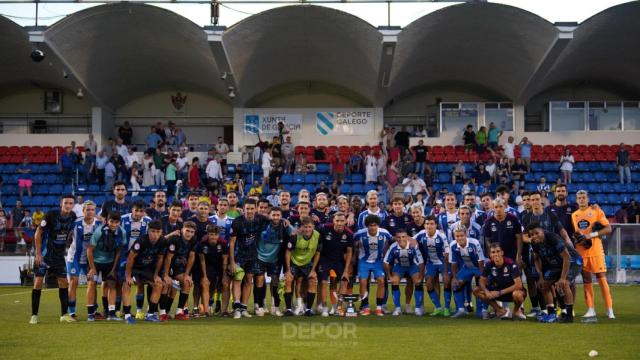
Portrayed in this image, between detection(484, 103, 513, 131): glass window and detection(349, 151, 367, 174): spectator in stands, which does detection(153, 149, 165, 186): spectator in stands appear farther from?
detection(484, 103, 513, 131): glass window

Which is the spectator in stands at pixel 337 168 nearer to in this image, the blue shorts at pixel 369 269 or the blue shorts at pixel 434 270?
the blue shorts at pixel 434 270

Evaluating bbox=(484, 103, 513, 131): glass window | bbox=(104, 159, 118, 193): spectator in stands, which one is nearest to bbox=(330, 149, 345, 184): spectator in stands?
bbox=(484, 103, 513, 131): glass window

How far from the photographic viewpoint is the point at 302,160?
2973 centimetres

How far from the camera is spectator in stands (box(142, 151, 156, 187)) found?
29000 millimetres

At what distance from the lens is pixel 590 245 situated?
1242cm

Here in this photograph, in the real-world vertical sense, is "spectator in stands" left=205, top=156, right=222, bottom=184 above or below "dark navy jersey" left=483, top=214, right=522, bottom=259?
above

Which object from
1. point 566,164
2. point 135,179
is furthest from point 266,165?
point 566,164

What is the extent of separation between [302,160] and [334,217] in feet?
54.2

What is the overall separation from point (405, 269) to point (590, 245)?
2966mm

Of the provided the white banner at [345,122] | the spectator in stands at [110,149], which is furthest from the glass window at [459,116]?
the spectator in stands at [110,149]

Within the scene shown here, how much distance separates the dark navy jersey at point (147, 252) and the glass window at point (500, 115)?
77.2 feet

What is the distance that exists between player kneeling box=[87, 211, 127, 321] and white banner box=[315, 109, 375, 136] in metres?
22.5

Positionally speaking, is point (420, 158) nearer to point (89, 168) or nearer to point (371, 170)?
point (371, 170)

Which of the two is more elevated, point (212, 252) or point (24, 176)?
point (24, 176)
